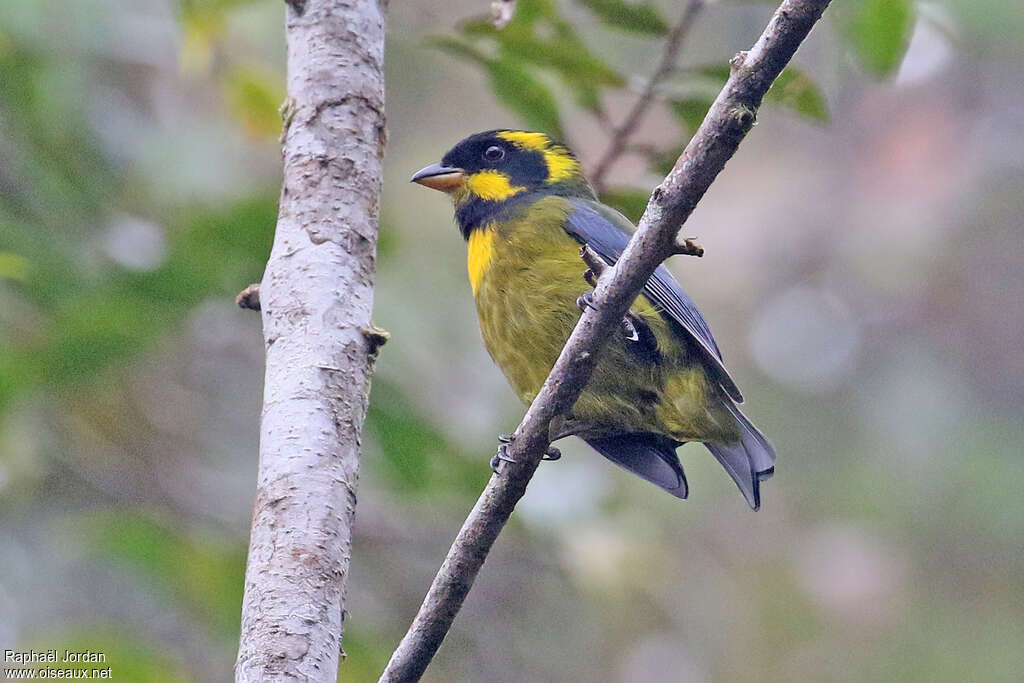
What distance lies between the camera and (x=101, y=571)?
516 centimetres

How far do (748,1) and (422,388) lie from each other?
232 cm

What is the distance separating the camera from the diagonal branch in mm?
1904

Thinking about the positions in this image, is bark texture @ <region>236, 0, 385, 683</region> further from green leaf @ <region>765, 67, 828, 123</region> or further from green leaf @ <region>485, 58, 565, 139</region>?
green leaf @ <region>765, 67, 828, 123</region>

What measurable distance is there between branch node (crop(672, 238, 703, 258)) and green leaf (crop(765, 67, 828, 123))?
132cm

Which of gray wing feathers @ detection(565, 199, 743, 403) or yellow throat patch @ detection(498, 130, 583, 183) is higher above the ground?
yellow throat patch @ detection(498, 130, 583, 183)

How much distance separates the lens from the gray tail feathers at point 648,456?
3.47 meters

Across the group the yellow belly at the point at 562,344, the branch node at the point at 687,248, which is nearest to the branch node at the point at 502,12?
the yellow belly at the point at 562,344

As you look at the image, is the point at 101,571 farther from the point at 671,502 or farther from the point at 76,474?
the point at 671,502

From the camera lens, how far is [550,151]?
425 cm

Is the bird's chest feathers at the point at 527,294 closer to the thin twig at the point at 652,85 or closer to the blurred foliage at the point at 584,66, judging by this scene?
the thin twig at the point at 652,85

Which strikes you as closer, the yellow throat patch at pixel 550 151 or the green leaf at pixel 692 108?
the green leaf at pixel 692 108

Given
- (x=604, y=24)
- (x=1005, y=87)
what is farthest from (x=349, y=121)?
(x=1005, y=87)

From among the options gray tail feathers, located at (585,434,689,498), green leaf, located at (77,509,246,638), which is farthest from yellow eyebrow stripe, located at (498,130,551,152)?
green leaf, located at (77,509,246,638)

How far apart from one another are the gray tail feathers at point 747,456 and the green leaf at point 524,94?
38.9 inches
